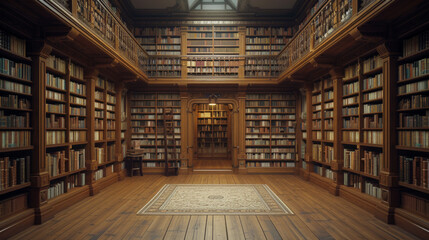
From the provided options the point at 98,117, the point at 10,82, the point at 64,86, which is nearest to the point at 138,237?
the point at 10,82

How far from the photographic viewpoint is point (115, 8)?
6.82 m

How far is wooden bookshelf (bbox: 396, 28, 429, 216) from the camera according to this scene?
300 centimetres

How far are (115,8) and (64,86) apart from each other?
3736 mm

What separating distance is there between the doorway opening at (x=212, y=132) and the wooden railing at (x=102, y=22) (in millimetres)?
4370

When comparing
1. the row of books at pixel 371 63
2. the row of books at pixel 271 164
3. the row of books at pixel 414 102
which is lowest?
the row of books at pixel 271 164

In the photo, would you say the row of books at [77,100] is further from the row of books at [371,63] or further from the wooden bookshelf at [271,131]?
the row of books at [371,63]

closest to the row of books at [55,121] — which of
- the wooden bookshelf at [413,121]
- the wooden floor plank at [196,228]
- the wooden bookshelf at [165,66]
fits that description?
the wooden floor plank at [196,228]

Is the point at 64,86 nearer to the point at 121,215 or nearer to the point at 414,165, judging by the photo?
the point at 121,215

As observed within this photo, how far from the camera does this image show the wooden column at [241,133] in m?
7.36

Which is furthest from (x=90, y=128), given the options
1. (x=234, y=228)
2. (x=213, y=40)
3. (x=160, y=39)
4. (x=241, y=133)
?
(x=213, y=40)

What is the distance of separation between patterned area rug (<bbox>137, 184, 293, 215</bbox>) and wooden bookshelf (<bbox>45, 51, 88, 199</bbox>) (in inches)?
62.8

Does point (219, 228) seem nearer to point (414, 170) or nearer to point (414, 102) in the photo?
point (414, 170)

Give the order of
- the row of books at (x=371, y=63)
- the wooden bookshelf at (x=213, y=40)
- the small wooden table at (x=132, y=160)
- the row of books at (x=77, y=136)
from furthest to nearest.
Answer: the wooden bookshelf at (x=213, y=40), the small wooden table at (x=132, y=160), the row of books at (x=77, y=136), the row of books at (x=371, y=63)

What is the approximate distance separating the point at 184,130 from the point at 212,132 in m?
3.38
